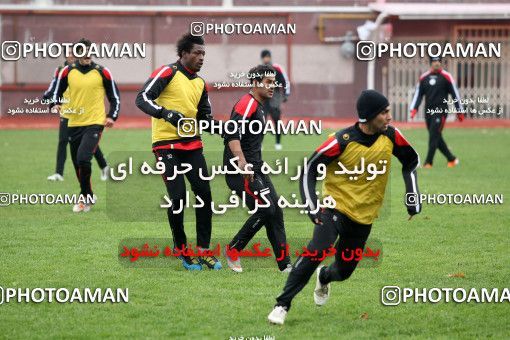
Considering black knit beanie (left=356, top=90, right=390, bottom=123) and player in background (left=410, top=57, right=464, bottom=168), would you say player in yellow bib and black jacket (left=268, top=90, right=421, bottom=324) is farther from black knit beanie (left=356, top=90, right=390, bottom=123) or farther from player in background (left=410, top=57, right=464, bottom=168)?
player in background (left=410, top=57, right=464, bottom=168)

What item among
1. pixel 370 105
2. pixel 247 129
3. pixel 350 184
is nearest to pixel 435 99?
pixel 247 129

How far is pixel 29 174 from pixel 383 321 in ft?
37.5

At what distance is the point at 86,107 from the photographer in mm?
13992

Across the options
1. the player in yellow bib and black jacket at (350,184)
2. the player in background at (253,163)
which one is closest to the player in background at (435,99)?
the player in background at (253,163)

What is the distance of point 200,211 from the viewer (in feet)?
33.7

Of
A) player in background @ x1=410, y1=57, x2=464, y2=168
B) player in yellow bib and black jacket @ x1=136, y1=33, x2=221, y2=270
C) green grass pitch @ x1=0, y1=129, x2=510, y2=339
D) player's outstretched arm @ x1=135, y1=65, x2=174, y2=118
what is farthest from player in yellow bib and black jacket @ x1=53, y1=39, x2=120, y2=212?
player in background @ x1=410, y1=57, x2=464, y2=168

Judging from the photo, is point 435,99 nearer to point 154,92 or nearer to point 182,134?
point 182,134

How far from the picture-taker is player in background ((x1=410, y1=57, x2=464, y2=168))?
64.5 ft

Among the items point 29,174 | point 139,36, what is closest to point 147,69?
point 139,36

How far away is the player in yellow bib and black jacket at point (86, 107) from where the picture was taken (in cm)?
1379

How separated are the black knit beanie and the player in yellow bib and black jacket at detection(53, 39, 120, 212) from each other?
6.29 m

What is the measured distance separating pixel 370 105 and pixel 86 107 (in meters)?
Answer: 6.86

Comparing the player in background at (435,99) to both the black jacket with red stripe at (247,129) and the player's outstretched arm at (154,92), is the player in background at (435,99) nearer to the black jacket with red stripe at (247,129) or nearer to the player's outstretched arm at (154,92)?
the black jacket with red stripe at (247,129)

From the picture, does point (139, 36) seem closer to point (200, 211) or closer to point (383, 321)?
Answer: point (200, 211)
